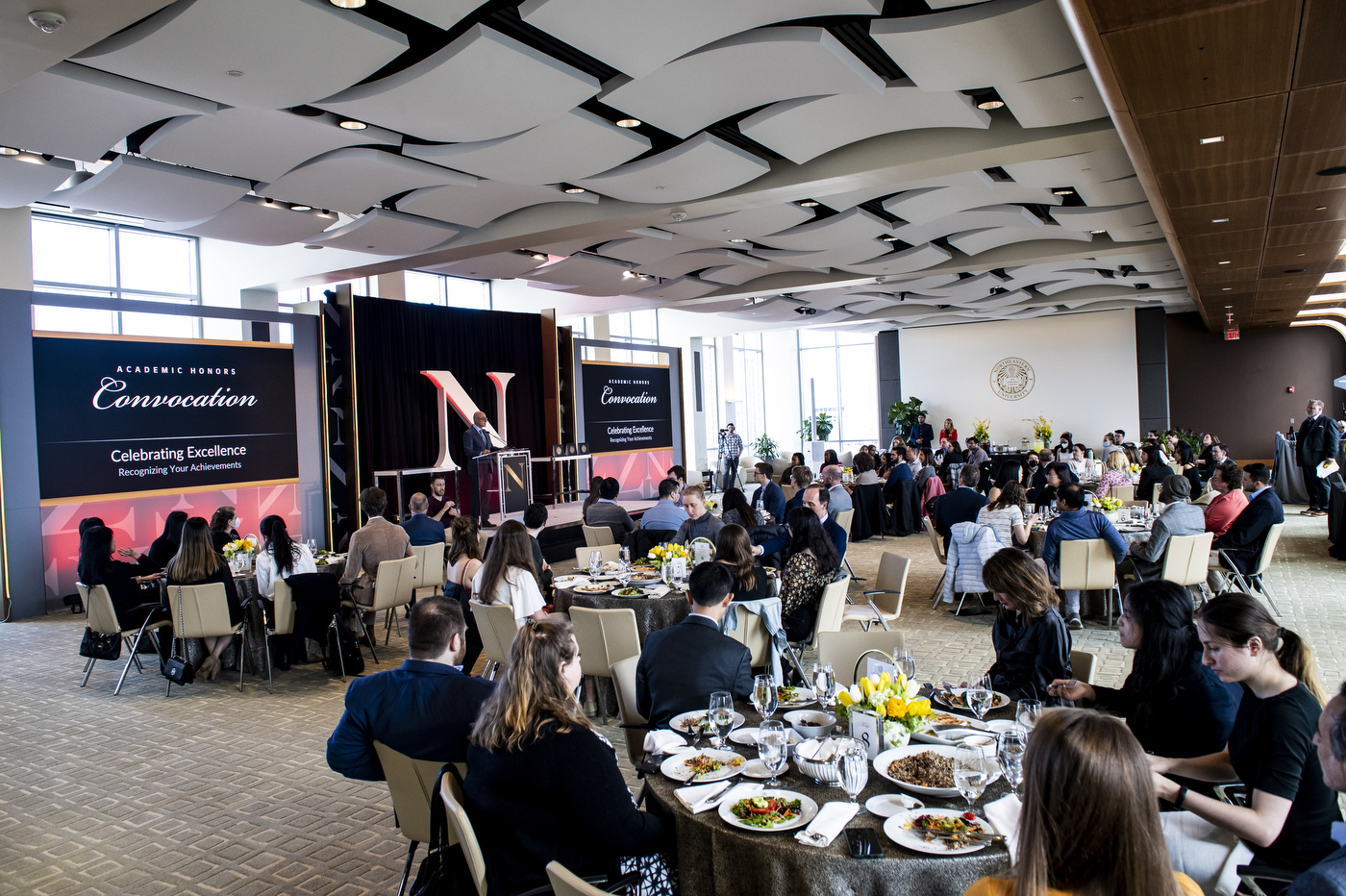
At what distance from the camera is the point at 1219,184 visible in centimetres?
623

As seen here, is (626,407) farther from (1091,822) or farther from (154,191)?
(1091,822)

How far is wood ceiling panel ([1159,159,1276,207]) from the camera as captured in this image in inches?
229

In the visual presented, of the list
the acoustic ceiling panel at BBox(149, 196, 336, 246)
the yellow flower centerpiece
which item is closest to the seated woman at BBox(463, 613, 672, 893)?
the yellow flower centerpiece

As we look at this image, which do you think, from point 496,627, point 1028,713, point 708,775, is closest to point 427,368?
point 496,627

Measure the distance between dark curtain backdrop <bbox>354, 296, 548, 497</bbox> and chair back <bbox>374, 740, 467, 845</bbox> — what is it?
10063 mm

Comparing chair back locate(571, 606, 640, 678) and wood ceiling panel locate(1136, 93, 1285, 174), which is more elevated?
wood ceiling panel locate(1136, 93, 1285, 174)

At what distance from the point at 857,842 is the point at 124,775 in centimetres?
449

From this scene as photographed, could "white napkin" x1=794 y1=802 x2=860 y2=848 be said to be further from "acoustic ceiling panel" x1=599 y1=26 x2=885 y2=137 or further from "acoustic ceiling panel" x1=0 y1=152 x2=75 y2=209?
"acoustic ceiling panel" x1=0 y1=152 x2=75 y2=209

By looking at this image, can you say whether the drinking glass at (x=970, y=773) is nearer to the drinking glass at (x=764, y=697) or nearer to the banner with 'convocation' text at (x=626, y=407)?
the drinking glass at (x=764, y=697)

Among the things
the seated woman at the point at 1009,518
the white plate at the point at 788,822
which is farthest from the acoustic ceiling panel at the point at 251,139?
the seated woman at the point at 1009,518

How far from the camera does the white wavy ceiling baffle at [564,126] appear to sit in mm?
4660

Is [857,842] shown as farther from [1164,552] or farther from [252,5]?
[1164,552]

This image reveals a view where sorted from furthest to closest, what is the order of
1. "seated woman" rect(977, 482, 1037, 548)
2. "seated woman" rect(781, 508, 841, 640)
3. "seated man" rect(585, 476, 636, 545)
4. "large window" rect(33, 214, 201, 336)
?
"large window" rect(33, 214, 201, 336)
"seated man" rect(585, 476, 636, 545)
"seated woman" rect(977, 482, 1037, 548)
"seated woman" rect(781, 508, 841, 640)

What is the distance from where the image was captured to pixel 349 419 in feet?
38.8
